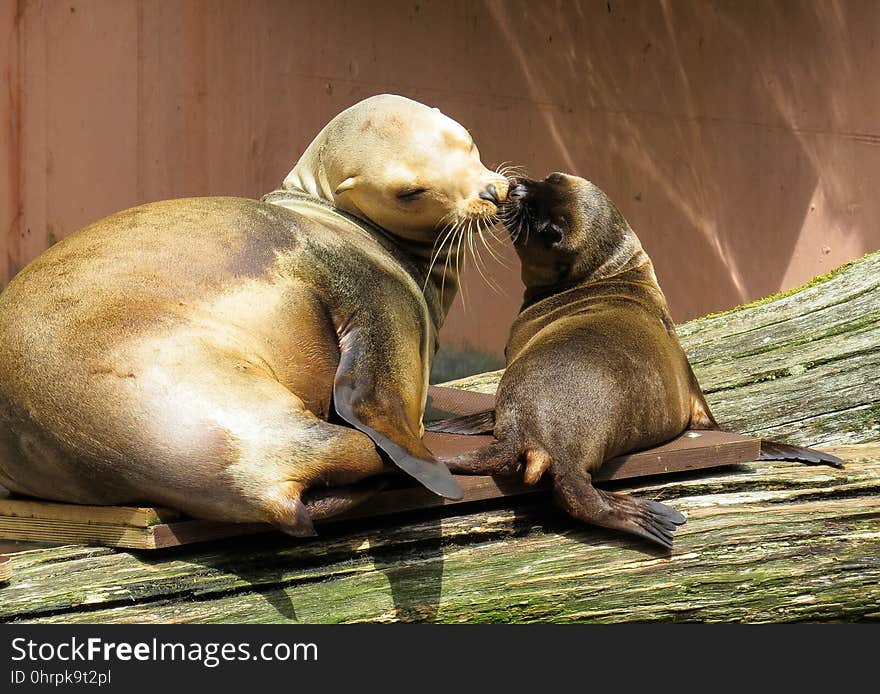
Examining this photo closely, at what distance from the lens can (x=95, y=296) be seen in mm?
2709

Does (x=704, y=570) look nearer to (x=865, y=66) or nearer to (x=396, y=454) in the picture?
(x=396, y=454)

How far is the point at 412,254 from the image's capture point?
11.8ft

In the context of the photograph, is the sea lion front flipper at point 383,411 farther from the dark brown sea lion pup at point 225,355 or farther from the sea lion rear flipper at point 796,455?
the sea lion rear flipper at point 796,455

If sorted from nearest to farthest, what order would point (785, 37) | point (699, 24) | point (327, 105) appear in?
1. point (327, 105)
2. point (699, 24)
3. point (785, 37)

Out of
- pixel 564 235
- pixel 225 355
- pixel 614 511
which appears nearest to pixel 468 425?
pixel 614 511

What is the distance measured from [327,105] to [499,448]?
9.88 ft

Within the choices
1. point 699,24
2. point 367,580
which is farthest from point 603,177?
point 367,580

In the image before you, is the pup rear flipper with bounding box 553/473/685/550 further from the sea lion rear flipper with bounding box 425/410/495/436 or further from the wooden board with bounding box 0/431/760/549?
the sea lion rear flipper with bounding box 425/410/495/436

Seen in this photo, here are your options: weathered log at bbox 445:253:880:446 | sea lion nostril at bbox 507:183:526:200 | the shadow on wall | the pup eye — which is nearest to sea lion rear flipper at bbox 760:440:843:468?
weathered log at bbox 445:253:880:446

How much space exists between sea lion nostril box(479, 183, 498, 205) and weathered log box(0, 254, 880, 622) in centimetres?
87

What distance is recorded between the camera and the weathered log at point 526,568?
2672mm

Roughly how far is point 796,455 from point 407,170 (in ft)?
5.02

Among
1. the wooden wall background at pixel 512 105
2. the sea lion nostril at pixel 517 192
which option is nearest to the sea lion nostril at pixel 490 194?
the sea lion nostril at pixel 517 192

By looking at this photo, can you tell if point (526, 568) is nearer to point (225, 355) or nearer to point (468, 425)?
point (468, 425)
